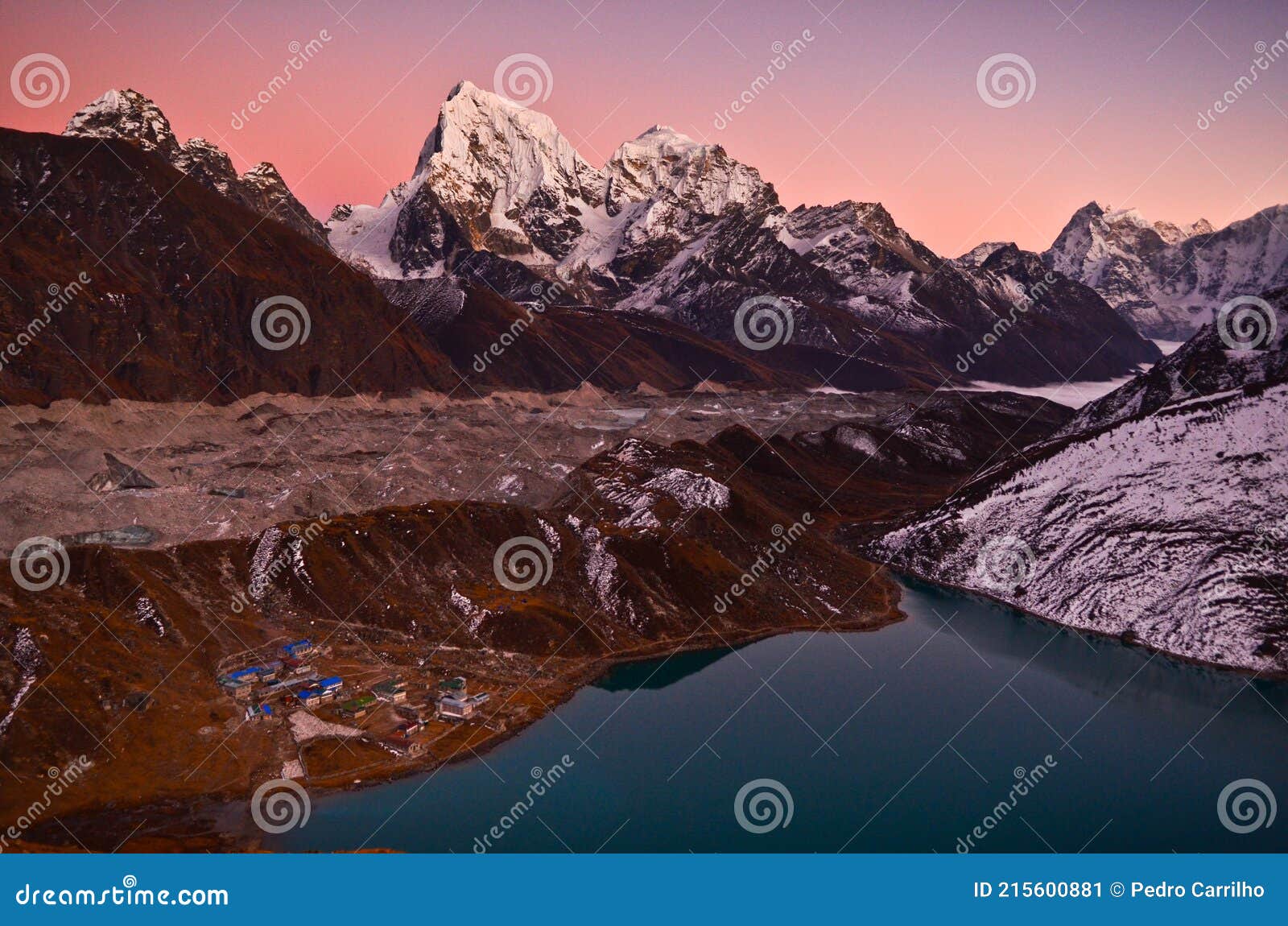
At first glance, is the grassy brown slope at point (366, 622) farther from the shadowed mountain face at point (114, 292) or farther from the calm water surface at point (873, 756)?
the shadowed mountain face at point (114, 292)

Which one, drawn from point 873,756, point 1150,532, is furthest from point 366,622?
point 1150,532

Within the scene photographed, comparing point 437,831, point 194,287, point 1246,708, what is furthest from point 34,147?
point 1246,708

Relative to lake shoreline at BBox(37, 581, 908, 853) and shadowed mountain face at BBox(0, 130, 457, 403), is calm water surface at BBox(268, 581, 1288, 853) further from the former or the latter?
shadowed mountain face at BBox(0, 130, 457, 403)

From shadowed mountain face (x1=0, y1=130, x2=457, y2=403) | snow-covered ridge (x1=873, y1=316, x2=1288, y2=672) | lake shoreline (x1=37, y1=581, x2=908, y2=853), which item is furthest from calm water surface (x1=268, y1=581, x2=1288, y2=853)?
shadowed mountain face (x1=0, y1=130, x2=457, y2=403)

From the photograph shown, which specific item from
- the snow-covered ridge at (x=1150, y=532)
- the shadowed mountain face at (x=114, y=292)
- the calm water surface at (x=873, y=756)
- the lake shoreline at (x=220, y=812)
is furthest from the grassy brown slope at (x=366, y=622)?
the shadowed mountain face at (x=114, y=292)

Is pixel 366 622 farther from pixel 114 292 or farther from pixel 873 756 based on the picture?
pixel 114 292

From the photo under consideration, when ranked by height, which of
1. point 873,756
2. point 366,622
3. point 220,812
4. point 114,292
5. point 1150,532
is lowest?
point 220,812

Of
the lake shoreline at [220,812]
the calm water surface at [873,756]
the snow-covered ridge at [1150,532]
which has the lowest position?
the lake shoreline at [220,812]

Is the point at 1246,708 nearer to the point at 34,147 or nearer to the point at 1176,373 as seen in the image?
the point at 1176,373
